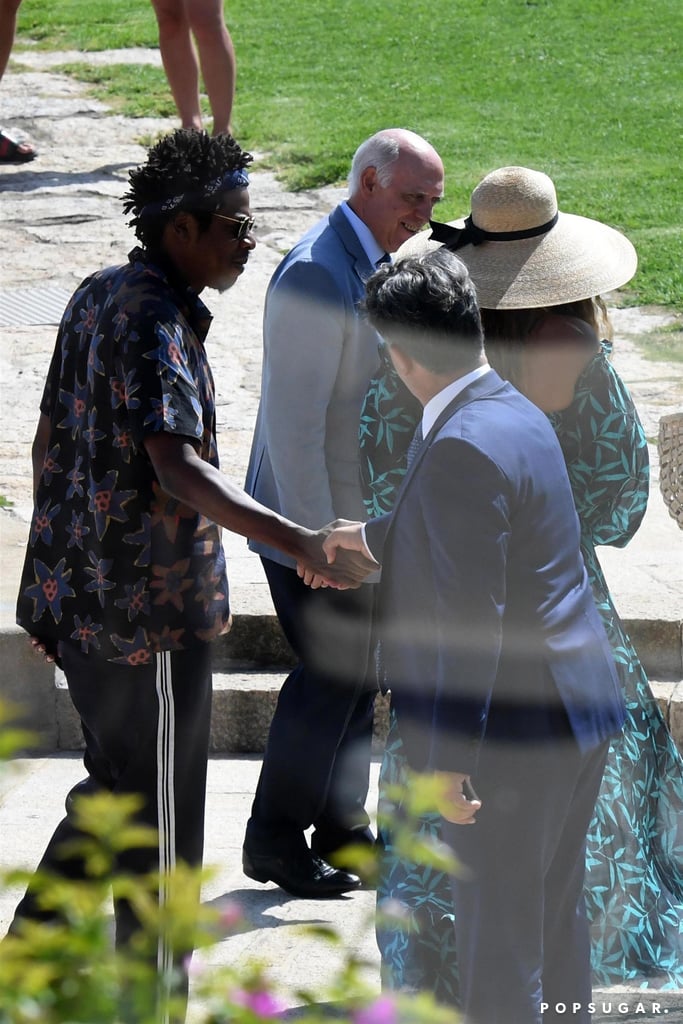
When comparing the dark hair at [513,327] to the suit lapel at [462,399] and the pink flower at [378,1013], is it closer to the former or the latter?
the suit lapel at [462,399]

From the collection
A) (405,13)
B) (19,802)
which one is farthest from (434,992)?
(405,13)

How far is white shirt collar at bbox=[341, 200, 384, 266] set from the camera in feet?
13.3

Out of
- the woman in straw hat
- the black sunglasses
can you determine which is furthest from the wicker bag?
the black sunglasses

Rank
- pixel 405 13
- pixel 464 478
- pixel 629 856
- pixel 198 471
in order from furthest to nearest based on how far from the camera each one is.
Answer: pixel 405 13
pixel 629 856
pixel 198 471
pixel 464 478

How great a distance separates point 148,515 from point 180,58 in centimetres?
709

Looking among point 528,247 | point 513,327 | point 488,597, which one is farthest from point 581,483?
point 488,597

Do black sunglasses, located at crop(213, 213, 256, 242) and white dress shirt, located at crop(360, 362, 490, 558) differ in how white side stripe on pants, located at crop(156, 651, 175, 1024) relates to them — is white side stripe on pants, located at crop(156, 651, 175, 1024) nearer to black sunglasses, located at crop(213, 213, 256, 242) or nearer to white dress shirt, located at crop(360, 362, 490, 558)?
white dress shirt, located at crop(360, 362, 490, 558)

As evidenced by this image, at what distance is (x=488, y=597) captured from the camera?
2.82 m

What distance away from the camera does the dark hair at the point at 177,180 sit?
331 cm

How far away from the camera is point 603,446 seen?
347 centimetres

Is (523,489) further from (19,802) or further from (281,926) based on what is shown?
(19,802)

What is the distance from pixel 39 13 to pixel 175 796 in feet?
43.3

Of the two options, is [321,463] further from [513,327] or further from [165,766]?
[165,766]

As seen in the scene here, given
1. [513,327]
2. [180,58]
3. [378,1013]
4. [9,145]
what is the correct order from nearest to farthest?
1. [378,1013]
2. [513,327]
3. [180,58]
4. [9,145]
